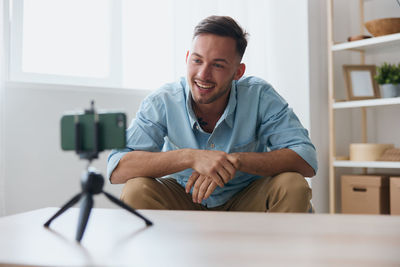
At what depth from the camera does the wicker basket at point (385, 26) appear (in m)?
2.58

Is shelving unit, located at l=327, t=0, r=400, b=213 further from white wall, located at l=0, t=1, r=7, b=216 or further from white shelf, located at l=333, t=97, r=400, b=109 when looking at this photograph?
white wall, located at l=0, t=1, r=7, b=216

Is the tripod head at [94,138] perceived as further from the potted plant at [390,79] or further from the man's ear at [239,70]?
the potted plant at [390,79]

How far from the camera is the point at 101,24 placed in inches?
109

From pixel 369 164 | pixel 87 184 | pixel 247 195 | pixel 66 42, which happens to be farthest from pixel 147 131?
pixel 369 164

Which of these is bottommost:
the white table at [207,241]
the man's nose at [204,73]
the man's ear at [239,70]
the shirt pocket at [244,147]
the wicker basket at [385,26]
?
the white table at [207,241]

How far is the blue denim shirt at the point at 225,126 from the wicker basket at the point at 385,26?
128 cm

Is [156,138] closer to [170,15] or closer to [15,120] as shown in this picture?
[15,120]

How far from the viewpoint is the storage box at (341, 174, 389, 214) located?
2.56 meters

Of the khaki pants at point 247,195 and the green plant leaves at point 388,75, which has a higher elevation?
the green plant leaves at point 388,75

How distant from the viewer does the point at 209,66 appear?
1.61 m

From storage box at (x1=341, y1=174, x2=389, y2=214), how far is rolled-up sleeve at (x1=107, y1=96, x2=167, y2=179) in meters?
1.46

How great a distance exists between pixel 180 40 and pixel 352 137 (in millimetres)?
1357

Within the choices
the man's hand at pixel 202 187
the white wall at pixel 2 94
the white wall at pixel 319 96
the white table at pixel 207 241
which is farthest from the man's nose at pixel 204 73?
the white wall at pixel 319 96

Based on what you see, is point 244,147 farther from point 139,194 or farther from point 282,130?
point 139,194
